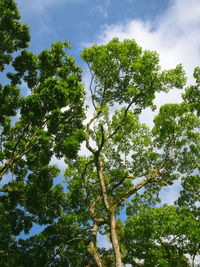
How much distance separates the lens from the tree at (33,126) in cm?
1102

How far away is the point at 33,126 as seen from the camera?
39.8 ft

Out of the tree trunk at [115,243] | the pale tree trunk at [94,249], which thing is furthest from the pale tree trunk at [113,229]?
the pale tree trunk at [94,249]

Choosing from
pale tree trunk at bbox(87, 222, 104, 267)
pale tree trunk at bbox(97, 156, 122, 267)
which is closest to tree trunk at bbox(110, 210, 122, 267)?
pale tree trunk at bbox(97, 156, 122, 267)

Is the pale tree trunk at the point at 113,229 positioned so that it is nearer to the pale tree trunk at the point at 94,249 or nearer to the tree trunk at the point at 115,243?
the tree trunk at the point at 115,243

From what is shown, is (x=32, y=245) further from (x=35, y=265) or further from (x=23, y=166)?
(x=23, y=166)

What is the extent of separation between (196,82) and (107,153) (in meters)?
9.87

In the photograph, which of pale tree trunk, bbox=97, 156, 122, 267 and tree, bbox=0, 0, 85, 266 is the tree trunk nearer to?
pale tree trunk, bbox=97, 156, 122, 267

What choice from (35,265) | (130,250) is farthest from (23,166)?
(130,250)

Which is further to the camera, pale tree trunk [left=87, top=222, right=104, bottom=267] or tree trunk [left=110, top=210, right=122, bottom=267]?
pale tree trunk [left=87, top=222, right=104, bottom=267]

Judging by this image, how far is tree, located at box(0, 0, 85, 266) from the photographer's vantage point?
36.2 feet

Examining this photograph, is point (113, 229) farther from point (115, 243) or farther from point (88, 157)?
point (88, 157)

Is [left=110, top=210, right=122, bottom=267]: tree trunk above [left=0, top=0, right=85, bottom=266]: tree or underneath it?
underneath

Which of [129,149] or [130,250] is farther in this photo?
[129,149]

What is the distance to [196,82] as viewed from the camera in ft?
54.5
